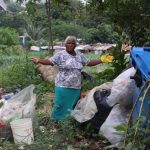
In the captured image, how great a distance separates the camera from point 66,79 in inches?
254

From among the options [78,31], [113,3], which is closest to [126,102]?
[113,3]

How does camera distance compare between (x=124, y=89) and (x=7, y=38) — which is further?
(x=7, y=38)

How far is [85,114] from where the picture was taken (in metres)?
5.90

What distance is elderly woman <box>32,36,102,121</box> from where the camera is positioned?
646 cm

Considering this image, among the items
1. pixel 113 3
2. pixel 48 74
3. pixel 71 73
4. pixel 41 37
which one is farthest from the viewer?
pixel 41 37

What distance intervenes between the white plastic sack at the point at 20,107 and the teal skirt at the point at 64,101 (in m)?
0.74

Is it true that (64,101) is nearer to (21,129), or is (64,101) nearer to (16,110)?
(16,110)

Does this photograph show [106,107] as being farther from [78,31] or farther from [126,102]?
[78,31]

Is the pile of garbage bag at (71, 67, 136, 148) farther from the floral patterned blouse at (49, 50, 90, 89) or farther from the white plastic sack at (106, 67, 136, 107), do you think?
the floral patterned blouse at (49, 50, 90, 89)

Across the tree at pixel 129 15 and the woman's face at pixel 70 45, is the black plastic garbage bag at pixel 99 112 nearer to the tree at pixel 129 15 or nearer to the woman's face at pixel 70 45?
the woman's face at pixel 70 45

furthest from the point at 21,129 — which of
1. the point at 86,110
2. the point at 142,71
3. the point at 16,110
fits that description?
the point at 142,71

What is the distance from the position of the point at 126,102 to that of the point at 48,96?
3710mm

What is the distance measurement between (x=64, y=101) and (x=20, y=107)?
98 cm

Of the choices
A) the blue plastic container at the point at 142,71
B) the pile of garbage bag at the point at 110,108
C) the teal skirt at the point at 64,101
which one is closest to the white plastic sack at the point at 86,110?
the pile of garbage bag at the point at 110,108
